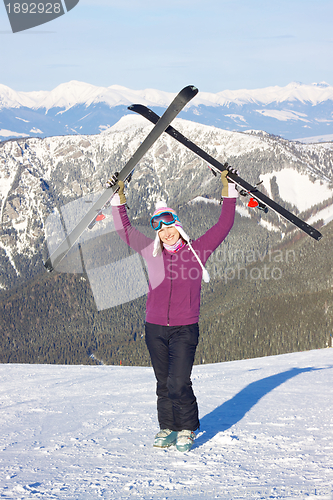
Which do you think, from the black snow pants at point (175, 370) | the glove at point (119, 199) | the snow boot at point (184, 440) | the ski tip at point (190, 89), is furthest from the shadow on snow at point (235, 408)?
the ski tip at point (190, 89)

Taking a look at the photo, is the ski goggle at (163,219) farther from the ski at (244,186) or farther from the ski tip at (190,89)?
the ski tip at (190,89)

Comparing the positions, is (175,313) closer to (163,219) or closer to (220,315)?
(163,219)

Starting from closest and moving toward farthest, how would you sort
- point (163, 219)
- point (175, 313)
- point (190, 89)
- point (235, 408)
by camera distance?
point (175, 313), point (163, 219), point (190, 89), point (235, 408)

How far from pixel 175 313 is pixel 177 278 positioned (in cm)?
37

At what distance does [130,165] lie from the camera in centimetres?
593

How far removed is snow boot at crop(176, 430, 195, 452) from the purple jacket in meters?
1.13

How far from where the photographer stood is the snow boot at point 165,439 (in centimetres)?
470

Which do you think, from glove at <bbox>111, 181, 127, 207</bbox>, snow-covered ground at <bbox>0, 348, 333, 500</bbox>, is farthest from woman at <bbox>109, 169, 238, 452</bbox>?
glove at <bbox>111, 181, 127, 207</bbox>

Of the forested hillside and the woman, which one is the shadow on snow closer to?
the woman

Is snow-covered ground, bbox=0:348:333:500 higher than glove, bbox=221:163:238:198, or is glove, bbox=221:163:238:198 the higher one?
glove, bbox=221:163:238:198

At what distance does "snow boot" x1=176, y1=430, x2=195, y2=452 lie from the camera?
14.9ft

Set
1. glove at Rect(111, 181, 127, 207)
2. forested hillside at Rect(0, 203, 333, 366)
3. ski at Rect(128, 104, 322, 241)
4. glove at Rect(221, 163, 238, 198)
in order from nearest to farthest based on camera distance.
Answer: glove at Rect(221, 163, 238, 198), glove at Rect(111, 181, 127, 207), ski at Rect(128, 104, 322, 241), forested hillside at Rect(0, 203, 333, 366)

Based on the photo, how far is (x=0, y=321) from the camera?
167625 mm

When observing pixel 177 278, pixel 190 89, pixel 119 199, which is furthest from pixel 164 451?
pixel 190 89
